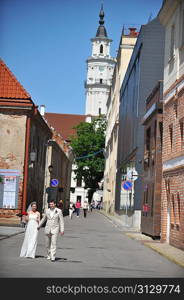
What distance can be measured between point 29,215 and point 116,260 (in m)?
2.65

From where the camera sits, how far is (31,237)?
16578 mm

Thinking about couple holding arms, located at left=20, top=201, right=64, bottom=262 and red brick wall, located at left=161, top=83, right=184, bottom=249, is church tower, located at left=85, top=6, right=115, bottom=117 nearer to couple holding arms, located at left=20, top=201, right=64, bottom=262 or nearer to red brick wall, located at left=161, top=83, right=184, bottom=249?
red brick wall, located at left=161, top=83, right=184, bottom=249

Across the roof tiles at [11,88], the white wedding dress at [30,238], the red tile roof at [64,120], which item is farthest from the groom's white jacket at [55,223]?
the red tile roof at [64,120]

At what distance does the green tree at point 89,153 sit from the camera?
331 ft

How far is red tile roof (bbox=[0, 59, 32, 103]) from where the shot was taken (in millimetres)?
34281

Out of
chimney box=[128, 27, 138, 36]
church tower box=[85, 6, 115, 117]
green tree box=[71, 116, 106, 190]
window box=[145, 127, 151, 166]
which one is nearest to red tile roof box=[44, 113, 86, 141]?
church tower box=[85, 6, 115, 117]

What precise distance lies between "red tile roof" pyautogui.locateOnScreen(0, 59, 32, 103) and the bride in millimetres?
17483

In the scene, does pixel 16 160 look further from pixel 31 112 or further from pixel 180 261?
pixel 180 261

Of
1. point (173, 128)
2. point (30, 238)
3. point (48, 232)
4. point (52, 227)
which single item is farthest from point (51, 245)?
point (173, 128)

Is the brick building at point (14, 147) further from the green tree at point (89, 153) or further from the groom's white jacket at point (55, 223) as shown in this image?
the green tree at point (89, 153)

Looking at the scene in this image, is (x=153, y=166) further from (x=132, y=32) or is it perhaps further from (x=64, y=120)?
(x=64, y=120)

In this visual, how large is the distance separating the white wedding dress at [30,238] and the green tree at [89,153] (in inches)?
3221

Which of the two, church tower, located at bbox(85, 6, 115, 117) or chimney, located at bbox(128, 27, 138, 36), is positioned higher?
church tower, located at bbox(85, 6, 115, 117)

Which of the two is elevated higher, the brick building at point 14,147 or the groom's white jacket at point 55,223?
the brick building at point 14,147
